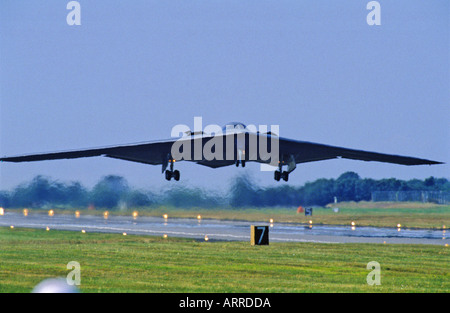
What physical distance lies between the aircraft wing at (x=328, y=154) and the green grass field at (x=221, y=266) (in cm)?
553

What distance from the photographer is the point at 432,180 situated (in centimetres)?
9100

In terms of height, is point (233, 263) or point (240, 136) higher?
point (240, 136)

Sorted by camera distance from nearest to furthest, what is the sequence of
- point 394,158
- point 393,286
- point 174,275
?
point 393,286 < point 174,275 < point 394,158

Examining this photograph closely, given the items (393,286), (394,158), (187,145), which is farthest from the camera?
(394,158)

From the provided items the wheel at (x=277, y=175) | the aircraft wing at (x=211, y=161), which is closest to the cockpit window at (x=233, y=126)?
the aircraft wing at (x=211, y=161)

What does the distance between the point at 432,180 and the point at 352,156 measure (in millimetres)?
59228

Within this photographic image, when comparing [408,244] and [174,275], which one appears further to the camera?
[408,244]

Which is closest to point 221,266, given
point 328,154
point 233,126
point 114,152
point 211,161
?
point 233,126

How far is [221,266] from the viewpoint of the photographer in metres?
20.8

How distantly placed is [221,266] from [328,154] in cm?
1654

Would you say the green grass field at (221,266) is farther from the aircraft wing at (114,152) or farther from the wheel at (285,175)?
the wheel at (285,175)
